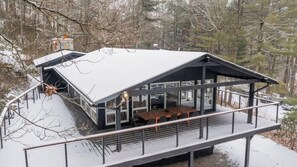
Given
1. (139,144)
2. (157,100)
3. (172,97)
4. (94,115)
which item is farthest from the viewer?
(172,97)

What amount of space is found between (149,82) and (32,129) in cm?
434

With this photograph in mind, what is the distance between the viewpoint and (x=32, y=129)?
5.25 meters

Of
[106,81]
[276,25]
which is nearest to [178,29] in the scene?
[276,25]

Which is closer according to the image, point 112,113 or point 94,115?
point 112,113

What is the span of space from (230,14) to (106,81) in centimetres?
1754

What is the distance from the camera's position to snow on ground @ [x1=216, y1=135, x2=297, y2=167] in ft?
39.8

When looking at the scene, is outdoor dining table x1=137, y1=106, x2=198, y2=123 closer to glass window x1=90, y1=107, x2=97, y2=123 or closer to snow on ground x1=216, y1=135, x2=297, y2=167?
glass window x1=90, y1=107, x2=97, y2=123

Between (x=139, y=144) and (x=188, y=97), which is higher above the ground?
(x=188, y=97)

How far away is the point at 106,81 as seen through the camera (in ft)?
33.5

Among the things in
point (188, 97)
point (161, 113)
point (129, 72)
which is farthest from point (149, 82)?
point (188, 97)

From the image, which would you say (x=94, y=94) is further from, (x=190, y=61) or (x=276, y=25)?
(x=276, y=25)

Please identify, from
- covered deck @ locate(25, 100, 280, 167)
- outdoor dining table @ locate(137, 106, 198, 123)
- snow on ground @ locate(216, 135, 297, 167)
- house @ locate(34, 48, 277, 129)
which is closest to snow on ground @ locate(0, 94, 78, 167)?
covered deck @ locate(25, 100, 280, 167)

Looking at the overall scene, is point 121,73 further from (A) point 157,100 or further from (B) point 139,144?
(B) point 139,144

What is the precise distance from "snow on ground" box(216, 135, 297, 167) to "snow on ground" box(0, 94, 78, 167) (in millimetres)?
7602
